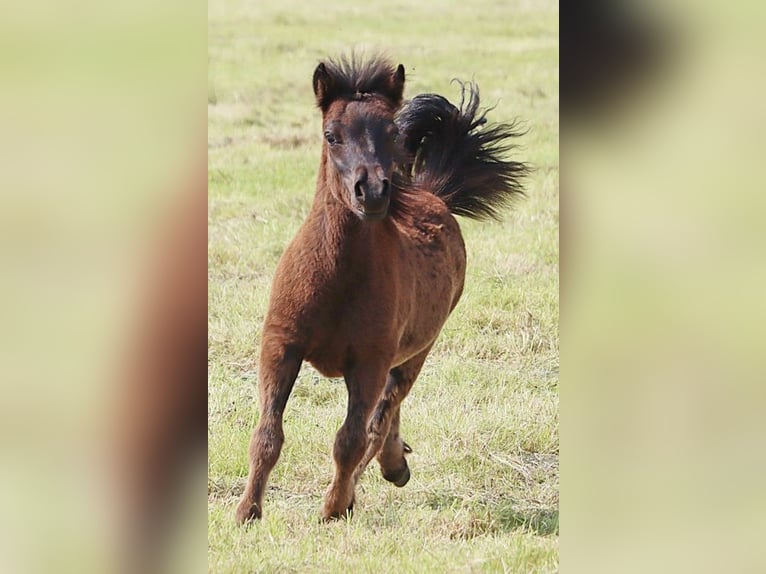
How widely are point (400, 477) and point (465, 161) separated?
1410 mm

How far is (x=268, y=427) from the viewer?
3.26 m

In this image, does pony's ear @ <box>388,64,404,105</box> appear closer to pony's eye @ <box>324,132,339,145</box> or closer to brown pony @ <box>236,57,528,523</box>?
brown pony @ <box>236,57,528,523</box>

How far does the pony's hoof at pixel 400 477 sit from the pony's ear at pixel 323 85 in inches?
55.5

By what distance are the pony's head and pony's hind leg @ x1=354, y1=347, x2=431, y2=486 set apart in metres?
0.79

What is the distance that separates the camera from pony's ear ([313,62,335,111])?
3.24 meters

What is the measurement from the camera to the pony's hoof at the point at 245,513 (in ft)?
10.7

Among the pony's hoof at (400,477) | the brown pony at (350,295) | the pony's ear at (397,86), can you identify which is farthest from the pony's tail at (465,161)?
the pony's hoof at (400,477)

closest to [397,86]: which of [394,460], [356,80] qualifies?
[356,80]

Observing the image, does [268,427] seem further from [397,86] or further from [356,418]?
[397,86]

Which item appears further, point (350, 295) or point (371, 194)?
point (350, 295)
